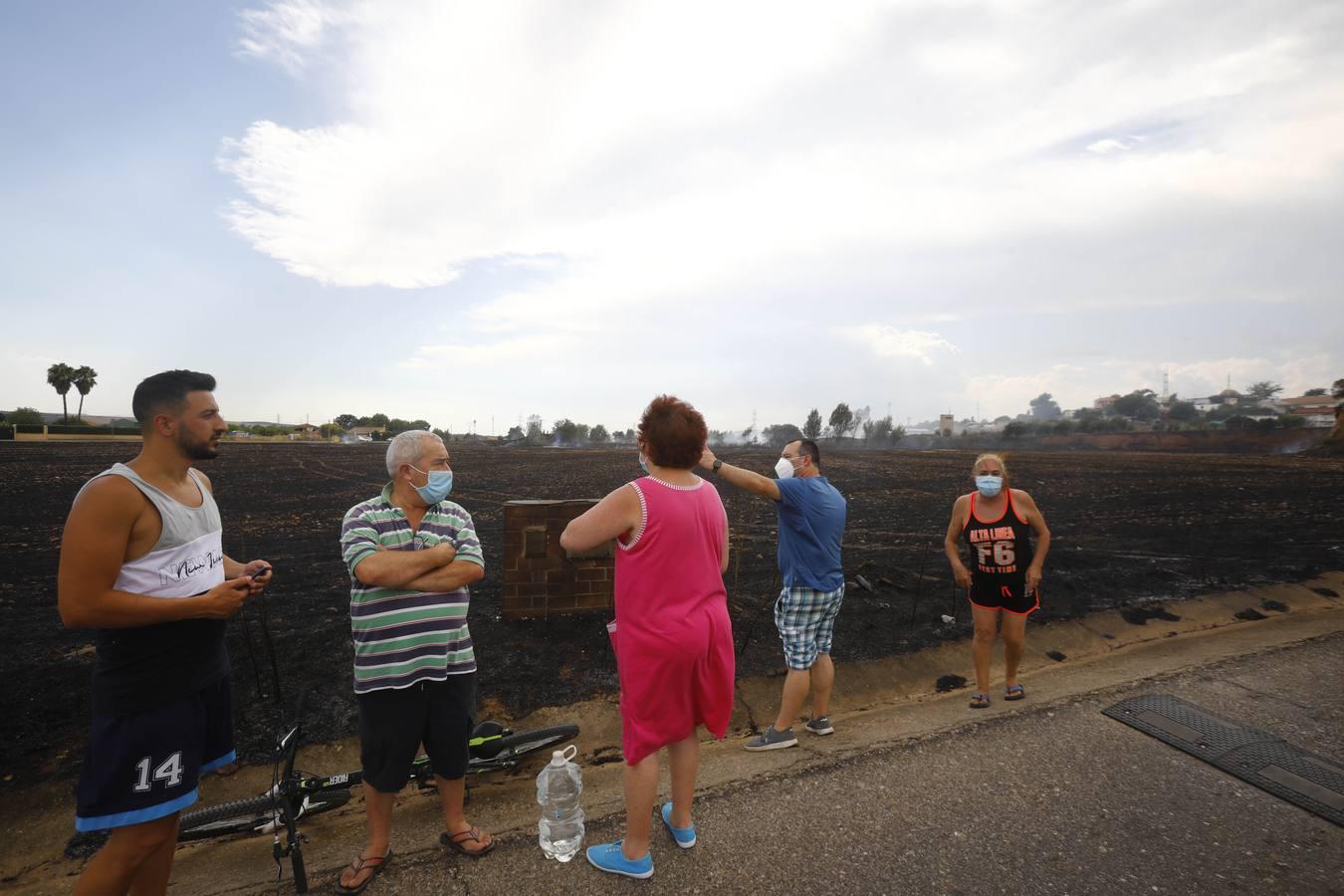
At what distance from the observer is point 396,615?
2.50 metres

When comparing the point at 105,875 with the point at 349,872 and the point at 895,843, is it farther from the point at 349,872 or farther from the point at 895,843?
the point at 895,843

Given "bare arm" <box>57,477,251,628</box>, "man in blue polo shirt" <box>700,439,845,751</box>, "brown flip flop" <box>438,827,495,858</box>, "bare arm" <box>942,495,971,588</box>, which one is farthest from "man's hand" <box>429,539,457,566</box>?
"bare arm" <box>942,495,971,588</box>

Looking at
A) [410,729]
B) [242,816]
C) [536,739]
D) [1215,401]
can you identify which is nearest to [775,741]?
[536,739]

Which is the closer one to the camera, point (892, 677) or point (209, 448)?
point (209, 448)

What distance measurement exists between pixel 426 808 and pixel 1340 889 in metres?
4.04

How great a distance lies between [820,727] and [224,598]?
3372 mm

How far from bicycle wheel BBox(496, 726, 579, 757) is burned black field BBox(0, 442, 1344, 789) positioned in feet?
3.40

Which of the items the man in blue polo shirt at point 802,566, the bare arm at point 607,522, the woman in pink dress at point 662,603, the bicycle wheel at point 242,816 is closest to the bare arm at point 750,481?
the man in blue polo shirt at point 802,566

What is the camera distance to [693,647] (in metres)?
2.42

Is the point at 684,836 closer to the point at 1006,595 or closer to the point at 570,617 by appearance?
the point at 1006,595

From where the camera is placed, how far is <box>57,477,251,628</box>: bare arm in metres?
1.91

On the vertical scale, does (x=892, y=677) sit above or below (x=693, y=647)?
below

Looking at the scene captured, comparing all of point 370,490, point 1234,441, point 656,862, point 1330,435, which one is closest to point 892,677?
point 656,862

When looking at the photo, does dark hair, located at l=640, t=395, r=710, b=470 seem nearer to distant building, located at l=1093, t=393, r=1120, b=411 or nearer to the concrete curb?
the concrete curb
